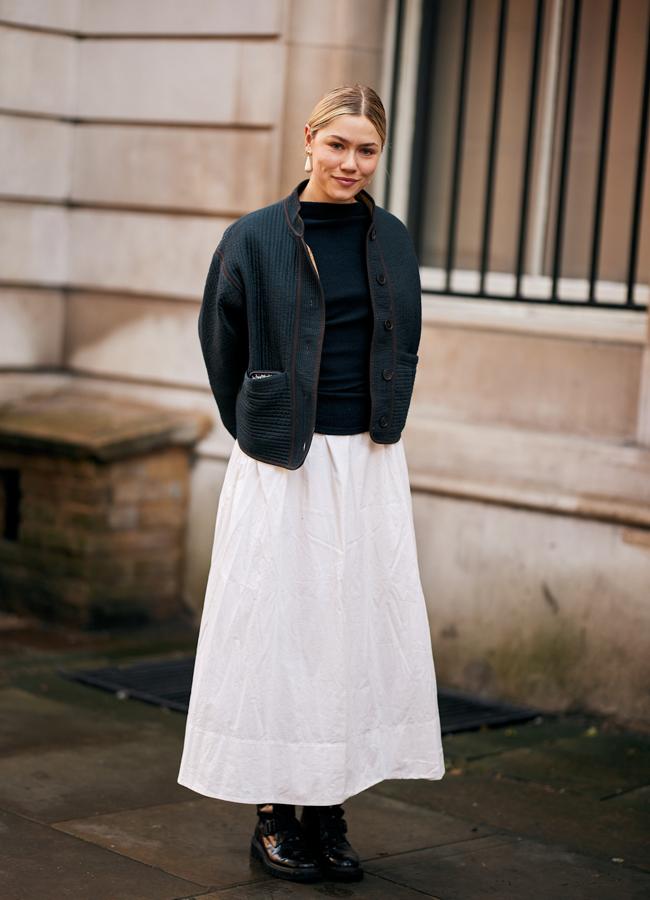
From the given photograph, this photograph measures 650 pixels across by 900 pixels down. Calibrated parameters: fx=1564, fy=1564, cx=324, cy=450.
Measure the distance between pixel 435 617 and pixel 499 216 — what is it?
189 cm

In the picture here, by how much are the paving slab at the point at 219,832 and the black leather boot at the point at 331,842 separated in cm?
19

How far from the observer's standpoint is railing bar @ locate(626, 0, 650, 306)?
21.6 ft

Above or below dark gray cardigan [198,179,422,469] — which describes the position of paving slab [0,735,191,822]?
below

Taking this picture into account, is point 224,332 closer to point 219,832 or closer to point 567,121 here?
point 219,832

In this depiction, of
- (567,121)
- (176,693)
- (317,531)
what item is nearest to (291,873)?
(317,531)

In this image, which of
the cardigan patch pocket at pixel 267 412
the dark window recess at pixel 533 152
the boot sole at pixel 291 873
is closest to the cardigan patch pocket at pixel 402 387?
the cardigan patch pocket at pixel 267 412

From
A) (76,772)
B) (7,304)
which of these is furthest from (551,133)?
(76,772)

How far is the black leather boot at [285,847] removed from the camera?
428 cm

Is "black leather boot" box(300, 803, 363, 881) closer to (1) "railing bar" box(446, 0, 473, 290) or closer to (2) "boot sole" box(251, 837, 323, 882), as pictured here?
(2) "boot sole" box(251, 837, 323, 882)

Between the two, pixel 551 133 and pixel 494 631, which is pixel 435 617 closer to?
pixel 494 631

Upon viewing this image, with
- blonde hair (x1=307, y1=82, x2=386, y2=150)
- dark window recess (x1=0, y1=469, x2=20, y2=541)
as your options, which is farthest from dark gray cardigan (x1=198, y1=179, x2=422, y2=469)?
dark window recess (x1=0, y1=469, x2=20, y2=541)

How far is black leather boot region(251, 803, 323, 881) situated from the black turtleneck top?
3.50ft

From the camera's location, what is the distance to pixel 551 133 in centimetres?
703

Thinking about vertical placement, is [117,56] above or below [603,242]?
above
